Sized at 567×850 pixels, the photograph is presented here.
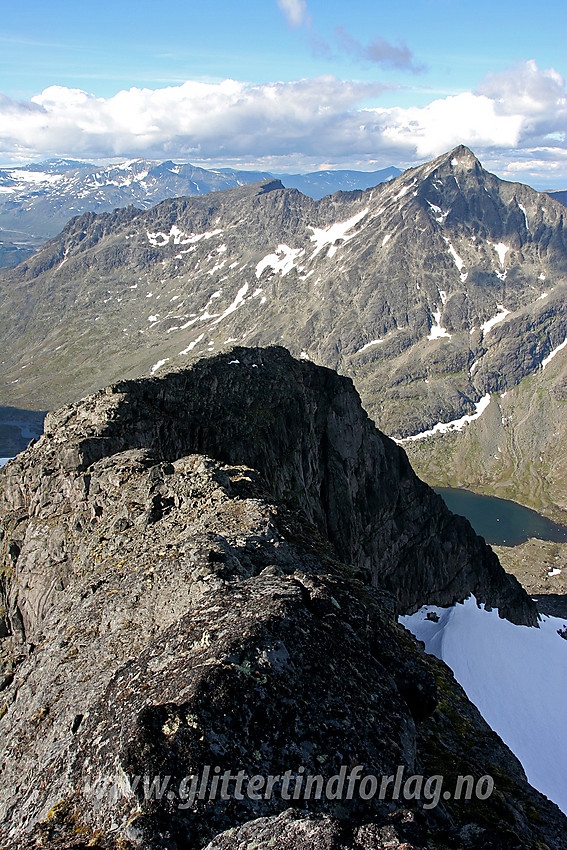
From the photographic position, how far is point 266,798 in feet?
34.4

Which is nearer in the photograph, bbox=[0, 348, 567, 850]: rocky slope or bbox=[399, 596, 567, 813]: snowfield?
bbox=[0, 348, 567, 850]: rocky slope

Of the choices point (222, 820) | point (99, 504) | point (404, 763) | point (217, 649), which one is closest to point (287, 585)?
point (217, 649)

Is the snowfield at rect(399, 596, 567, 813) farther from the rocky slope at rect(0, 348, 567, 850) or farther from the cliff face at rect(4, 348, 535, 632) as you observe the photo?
the rocky slope at rect(0, 348, 567, 850)

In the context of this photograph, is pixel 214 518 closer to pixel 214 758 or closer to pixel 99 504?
pixel 99 504

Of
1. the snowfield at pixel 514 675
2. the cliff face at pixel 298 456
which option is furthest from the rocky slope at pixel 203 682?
the snowfield at pixel 514 675

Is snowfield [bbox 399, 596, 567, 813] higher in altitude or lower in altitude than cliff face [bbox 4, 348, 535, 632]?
lower

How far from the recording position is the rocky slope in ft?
33.9

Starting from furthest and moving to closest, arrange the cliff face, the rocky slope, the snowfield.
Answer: the snowfield < the cliff face < the rocky slope

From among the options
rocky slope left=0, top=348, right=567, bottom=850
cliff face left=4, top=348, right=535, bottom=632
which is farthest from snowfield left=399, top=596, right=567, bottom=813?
rocky slope left=0, top=348, right=567, bottom=850

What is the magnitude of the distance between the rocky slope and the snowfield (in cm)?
3075

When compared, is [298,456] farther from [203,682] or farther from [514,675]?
[203,682]

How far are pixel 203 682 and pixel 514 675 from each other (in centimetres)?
6553

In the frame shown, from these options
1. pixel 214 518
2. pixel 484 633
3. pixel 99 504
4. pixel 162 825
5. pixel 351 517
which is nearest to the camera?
pixel 162 825

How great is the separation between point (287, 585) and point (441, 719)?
10.5 meters
